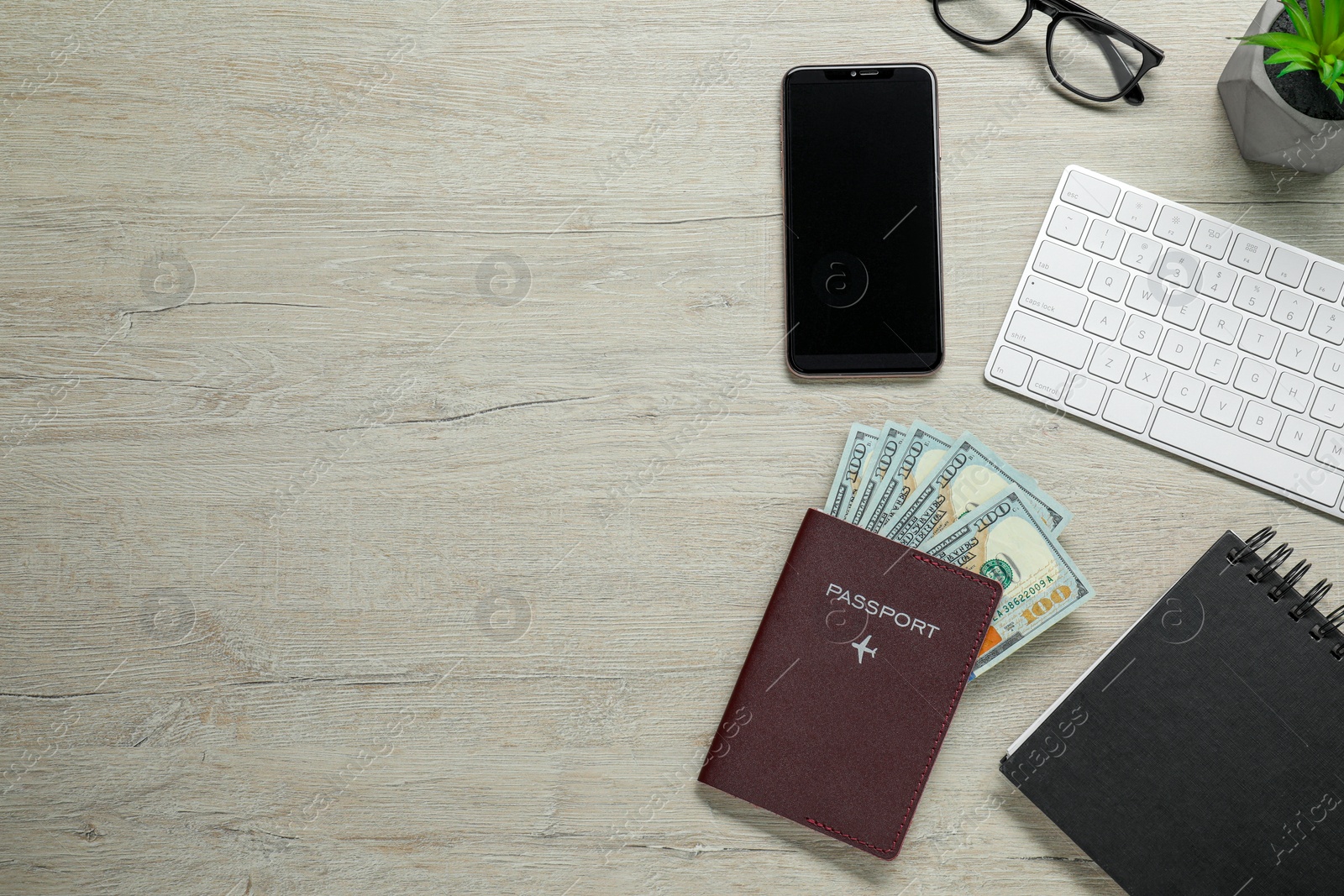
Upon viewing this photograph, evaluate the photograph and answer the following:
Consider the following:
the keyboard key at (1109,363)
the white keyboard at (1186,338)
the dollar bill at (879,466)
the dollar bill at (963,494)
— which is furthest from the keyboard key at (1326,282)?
the dollar bill at (879,466)

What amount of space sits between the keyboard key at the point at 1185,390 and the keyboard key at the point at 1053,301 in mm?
117

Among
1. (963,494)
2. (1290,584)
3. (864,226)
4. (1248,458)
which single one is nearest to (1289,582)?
(1290,584)

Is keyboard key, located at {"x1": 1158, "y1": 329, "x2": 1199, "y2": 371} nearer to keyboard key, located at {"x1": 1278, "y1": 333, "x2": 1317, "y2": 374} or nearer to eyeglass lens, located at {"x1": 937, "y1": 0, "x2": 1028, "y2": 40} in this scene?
keyboard key, located at {"x1": 1278, "y1": 333, "x2": 1317, "y2": 374}

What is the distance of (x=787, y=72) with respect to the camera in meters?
0.92

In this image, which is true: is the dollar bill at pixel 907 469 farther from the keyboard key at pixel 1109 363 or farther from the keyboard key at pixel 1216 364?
the keyboard key at pixel 1216 364

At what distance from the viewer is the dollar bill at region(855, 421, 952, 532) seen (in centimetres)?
88

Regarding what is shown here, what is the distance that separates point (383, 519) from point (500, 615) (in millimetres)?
165

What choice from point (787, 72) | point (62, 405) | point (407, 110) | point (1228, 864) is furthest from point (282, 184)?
point (1228, 864)

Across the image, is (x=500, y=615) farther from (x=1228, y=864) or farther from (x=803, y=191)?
(x=1228, y=864)

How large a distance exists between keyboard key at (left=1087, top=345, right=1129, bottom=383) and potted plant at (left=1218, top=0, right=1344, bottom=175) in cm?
26

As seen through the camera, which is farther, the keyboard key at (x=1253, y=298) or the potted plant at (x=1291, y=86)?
the keyboard key at (x=1253, y=298)

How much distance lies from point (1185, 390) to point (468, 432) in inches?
29.9

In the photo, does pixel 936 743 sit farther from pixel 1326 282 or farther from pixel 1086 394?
pixel 1326 282

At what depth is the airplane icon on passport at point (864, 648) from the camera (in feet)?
2.85
